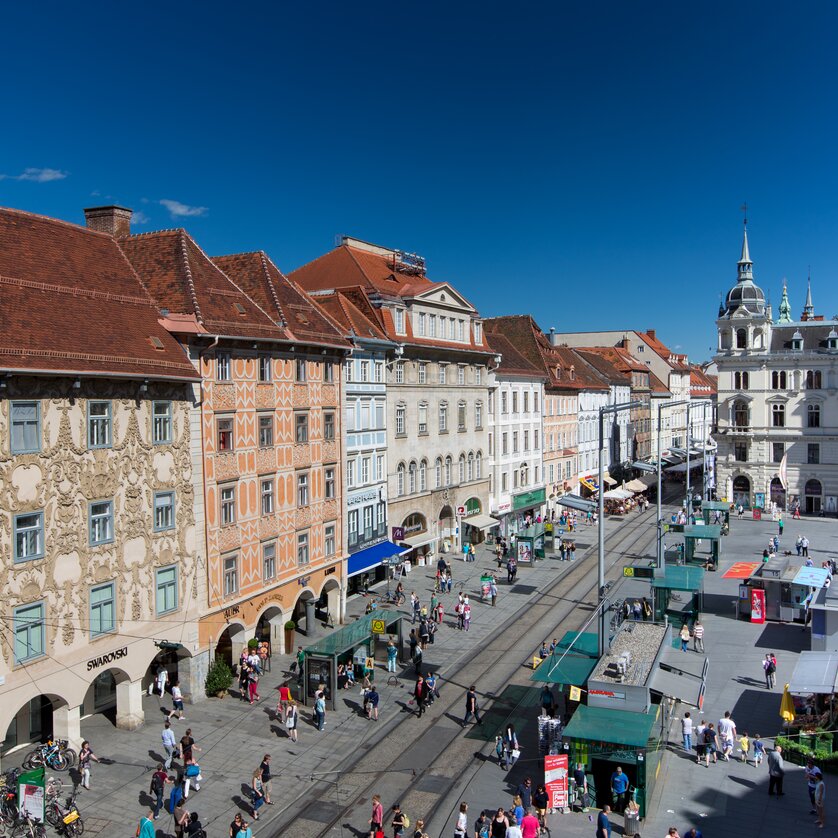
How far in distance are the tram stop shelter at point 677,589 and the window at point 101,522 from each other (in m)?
23.0

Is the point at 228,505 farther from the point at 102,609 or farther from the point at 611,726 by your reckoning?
the point at 611,726

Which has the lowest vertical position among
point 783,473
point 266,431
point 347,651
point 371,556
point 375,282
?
point 347,651

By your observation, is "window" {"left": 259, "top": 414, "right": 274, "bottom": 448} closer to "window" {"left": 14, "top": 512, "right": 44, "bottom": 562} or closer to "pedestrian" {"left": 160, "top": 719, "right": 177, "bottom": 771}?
"window" {"left": 14, "top": 512, "right": 44, "bottom": 562}

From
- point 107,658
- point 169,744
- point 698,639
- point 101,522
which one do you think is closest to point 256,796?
point 169,744

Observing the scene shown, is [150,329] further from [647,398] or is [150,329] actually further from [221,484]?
[647,398]

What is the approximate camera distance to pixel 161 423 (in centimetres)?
2789

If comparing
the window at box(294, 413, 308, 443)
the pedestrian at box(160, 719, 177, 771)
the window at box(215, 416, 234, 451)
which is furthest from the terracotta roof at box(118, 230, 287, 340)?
the pedestrian at box(160, 719, 177, 771)

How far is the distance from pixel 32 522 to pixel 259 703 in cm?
1029

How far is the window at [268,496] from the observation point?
32.8m

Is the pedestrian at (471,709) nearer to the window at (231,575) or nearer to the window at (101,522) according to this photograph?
the window at (231,575)

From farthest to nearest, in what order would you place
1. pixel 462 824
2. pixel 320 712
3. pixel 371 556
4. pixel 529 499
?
pixel 529 499, pixel 371 556, pixel 320 712, pixel 462 824

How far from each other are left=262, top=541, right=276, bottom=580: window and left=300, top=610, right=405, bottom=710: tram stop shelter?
3.62 m

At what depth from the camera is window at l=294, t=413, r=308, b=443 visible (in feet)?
115

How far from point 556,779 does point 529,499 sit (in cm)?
4280
